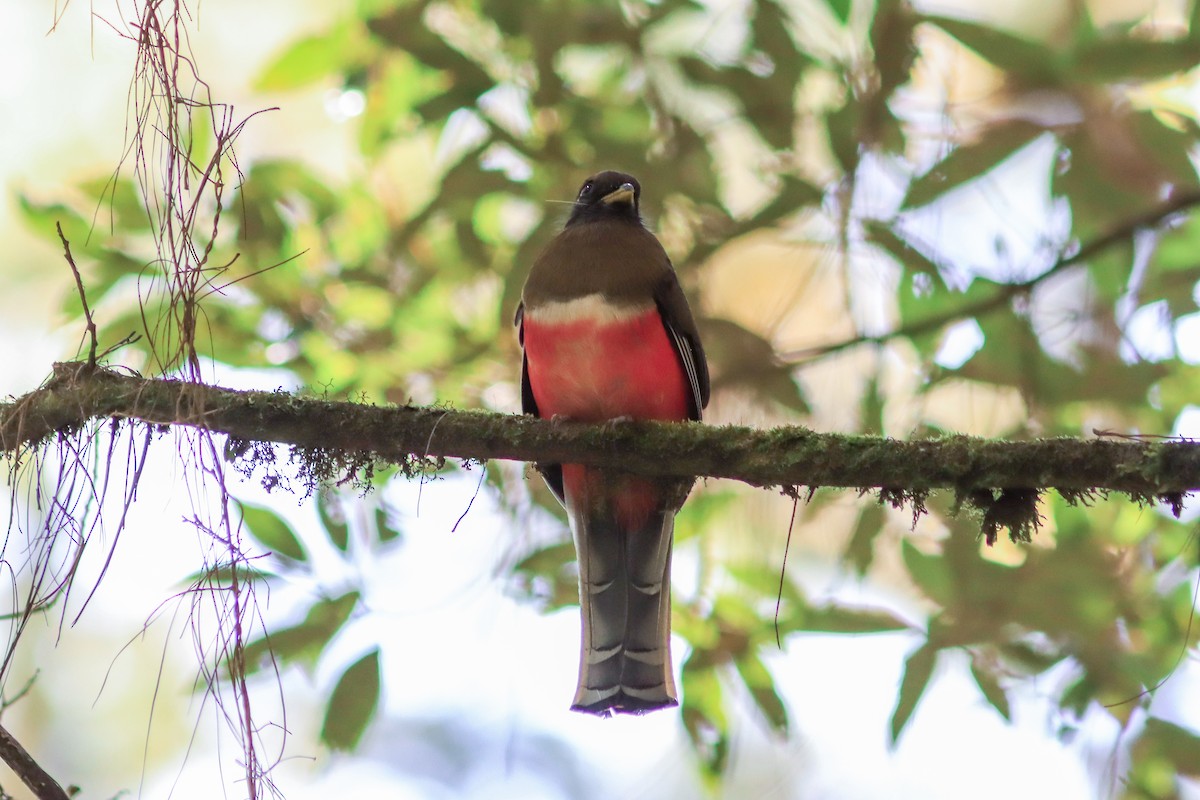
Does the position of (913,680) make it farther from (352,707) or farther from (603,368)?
(352,707)

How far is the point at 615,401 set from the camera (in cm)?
354

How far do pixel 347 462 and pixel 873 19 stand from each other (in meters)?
2.86

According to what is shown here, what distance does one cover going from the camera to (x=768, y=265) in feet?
19.0

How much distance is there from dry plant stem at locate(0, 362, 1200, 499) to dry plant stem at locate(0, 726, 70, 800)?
2.18 ft

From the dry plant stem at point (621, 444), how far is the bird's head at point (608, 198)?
1424 millimetres

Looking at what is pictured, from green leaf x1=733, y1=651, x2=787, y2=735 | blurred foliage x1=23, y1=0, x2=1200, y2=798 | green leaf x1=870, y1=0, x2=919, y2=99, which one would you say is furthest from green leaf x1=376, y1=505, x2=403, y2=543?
green leaf x1=870, y1=0, x2=919, y2=99

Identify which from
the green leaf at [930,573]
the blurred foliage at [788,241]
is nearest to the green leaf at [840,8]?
the blurred foliage at [788,241]

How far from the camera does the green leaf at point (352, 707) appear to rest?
4066 millimetres

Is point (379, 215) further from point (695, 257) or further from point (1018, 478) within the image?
point (1018, 478)

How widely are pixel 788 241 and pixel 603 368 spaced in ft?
5.76

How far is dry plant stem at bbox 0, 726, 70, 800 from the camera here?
2.04 m

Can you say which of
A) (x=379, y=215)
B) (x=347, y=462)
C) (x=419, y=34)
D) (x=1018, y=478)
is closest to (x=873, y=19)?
(x=419, y=34)

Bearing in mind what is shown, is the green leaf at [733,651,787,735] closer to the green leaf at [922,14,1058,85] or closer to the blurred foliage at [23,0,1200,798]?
the blurred foliage at [23,0,1200,798]

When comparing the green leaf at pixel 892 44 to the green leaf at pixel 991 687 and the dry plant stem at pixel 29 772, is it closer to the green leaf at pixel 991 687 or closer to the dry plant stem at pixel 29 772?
the green leaf at pixel 991 687
